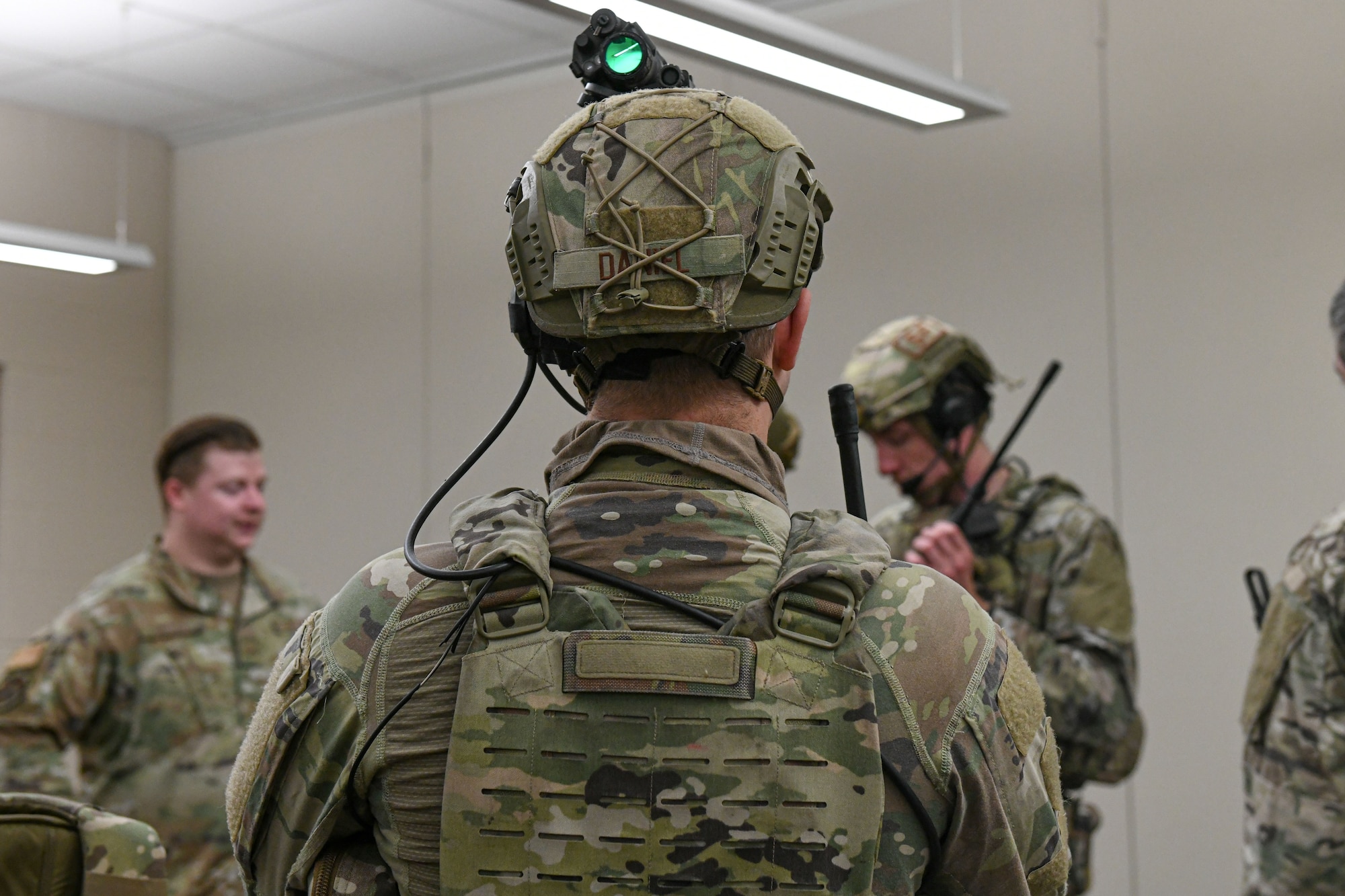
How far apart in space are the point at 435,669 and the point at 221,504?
2710mm

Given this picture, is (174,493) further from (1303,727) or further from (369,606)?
(369,606)

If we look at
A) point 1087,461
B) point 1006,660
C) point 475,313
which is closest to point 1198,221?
point 1087,461

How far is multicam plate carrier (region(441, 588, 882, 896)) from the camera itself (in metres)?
1.11

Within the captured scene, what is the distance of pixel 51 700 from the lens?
3.38m

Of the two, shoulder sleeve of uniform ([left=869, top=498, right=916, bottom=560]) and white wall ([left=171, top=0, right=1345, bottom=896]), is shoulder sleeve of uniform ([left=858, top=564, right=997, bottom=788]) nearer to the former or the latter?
shoulder sleeve of uniform ([left=869, top=498, right=916, bottom=560])

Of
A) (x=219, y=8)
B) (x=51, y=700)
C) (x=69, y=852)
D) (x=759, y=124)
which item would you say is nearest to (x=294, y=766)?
(x=759, y=124)

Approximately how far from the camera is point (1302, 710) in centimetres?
284

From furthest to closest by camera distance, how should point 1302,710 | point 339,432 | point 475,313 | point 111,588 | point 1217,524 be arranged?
point 339,432 < point 475,313 < point 1217,524 < point 111,588 < point 1302,710

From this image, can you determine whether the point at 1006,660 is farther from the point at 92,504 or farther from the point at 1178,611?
the point at 92,504

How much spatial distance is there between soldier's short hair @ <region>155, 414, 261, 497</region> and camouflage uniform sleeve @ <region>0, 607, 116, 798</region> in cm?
47

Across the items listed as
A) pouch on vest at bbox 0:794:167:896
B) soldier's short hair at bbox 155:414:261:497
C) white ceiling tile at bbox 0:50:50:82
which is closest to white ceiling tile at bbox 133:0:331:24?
white ceiling tile at bbox 0:50:50:82

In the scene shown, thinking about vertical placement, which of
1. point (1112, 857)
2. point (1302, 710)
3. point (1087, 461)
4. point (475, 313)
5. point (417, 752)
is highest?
point (475, 313)

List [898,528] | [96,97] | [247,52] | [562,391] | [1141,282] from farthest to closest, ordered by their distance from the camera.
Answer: [96,97] < [247,52] < [1141,282] < [898,528] < [562,391]

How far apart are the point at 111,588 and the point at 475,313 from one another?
3.15 metres
